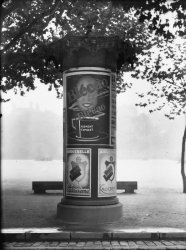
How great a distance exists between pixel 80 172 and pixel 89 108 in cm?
147

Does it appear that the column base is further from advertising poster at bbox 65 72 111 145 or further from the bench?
the bench

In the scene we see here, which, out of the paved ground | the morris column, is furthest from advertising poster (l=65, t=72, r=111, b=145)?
the paved ground

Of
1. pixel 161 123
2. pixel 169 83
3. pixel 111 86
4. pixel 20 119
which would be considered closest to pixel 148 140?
pixel 161 123

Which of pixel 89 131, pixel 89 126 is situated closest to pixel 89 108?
pixel 89 126

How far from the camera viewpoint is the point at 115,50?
11.2 metres

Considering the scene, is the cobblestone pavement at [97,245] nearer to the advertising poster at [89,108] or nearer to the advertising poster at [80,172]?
the advertising poster at [80,172]

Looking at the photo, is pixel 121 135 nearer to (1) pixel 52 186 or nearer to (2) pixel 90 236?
(1) pixel 52 186

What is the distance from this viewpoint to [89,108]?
438 inches

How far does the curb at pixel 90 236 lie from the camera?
867cm

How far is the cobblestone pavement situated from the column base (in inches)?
86.3

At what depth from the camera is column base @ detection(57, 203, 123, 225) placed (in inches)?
426

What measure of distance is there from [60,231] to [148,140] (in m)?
120

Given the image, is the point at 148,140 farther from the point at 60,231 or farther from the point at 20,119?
the point at 60,231

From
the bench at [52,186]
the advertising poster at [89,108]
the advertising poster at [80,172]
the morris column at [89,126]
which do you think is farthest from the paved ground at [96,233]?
the bench at [52,186]
